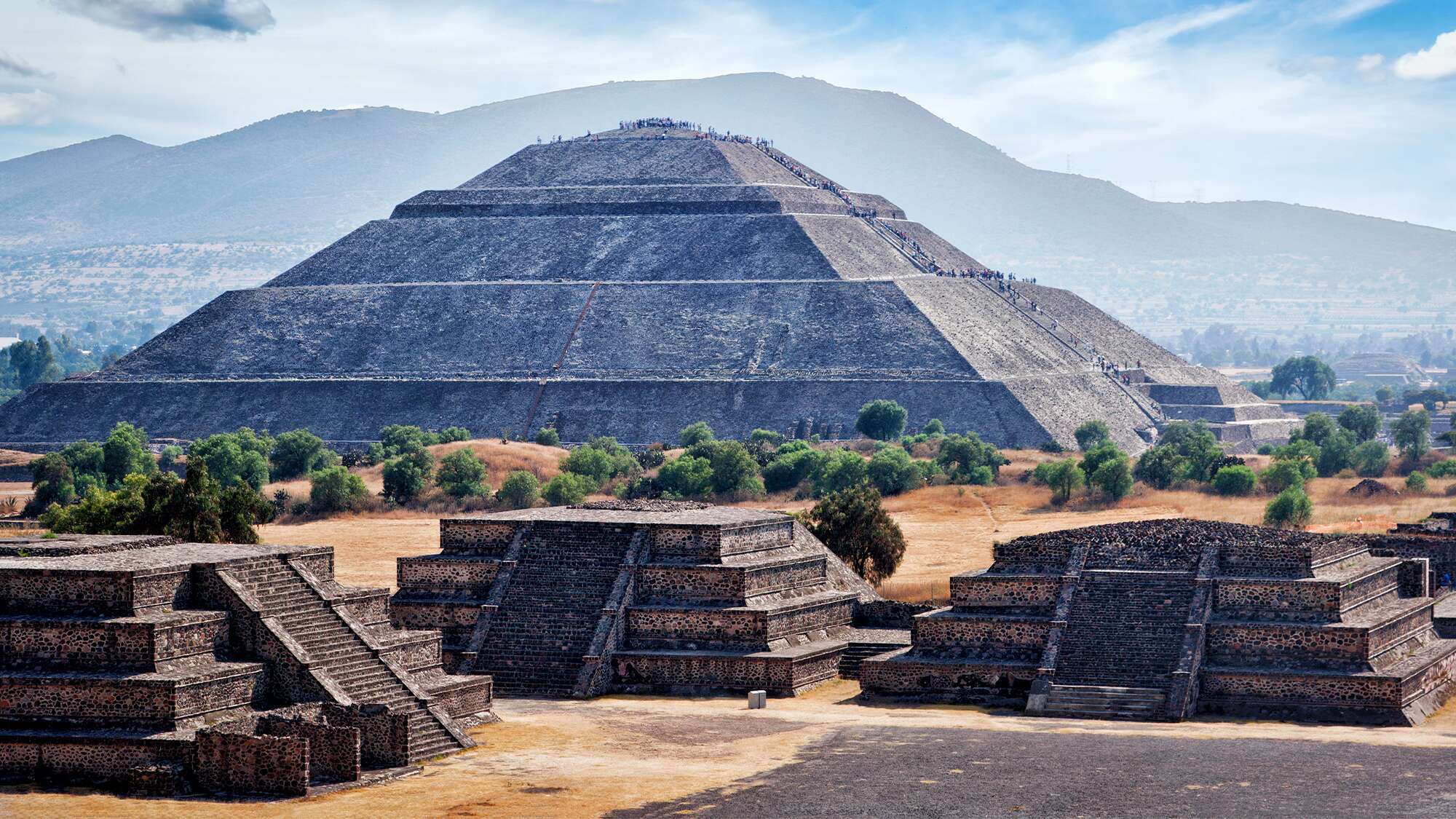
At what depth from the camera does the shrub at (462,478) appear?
282ft

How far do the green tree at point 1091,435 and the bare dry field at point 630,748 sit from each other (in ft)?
229

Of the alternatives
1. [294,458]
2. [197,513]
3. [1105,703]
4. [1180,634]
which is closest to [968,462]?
[294,458]

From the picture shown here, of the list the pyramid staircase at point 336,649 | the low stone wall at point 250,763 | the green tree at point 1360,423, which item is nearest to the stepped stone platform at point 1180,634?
the pyramid staircase at point 336,649

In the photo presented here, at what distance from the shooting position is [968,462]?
3735 inches

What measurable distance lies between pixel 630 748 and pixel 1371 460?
70.4m

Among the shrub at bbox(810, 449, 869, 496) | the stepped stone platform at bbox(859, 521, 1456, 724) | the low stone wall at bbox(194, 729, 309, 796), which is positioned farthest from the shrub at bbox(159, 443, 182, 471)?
the low stone wall at bbox(194, 729, 309, 796)

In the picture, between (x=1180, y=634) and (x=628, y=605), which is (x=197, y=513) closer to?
(x=628, y=605)

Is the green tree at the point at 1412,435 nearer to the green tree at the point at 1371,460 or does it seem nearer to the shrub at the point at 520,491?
the green tree at the point at 1371,460

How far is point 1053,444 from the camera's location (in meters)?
110

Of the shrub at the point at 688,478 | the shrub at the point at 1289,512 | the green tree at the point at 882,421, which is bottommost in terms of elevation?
the shrub at the point at 1289,512

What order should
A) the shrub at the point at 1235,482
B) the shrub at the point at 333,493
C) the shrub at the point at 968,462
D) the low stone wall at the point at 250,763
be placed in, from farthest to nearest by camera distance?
the shrub at the point at 968,462, the shrub at the point at 1235,482, the shrub at the point at 333,493, the low stone wall at the point at 250,763

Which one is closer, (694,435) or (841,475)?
(841,475)

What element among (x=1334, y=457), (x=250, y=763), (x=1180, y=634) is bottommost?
(x=250, y=763)

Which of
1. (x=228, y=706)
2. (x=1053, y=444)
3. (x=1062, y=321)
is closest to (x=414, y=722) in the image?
(x=228, y=706)
